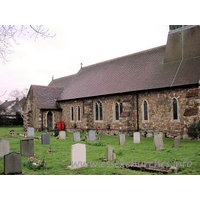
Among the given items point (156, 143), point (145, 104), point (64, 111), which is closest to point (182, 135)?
point (145, 104)

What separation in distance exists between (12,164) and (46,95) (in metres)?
22.5

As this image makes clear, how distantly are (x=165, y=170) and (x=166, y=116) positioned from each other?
11369 millimetres

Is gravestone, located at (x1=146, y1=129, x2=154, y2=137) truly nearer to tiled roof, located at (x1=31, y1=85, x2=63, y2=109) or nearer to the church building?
the church building

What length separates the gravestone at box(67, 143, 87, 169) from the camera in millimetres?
8594

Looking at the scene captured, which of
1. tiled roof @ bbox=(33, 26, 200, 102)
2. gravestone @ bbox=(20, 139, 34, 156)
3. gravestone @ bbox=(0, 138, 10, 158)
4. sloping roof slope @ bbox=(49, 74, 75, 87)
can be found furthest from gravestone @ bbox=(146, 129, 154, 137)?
sloping roof slope @ bbox=(49, 74, 75, 87)

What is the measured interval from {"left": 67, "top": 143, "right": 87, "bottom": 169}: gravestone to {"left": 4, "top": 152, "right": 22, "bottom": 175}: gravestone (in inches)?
74.8

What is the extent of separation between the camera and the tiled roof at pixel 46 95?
1109 inches

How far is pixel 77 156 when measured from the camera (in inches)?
345

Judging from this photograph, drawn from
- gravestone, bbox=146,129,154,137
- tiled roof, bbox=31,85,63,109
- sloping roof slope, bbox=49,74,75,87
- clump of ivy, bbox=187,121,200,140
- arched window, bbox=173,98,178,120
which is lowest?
gravestone, bbox=146,129,154,137

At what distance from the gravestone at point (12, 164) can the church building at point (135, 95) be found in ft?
41.1

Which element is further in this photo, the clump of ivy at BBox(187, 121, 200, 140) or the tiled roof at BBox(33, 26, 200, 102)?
the tiled roof at BBox(33, 26, 200, 102)

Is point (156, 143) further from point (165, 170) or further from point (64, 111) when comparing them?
point (64, 111)

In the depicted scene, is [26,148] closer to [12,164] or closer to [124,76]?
[12,164]
